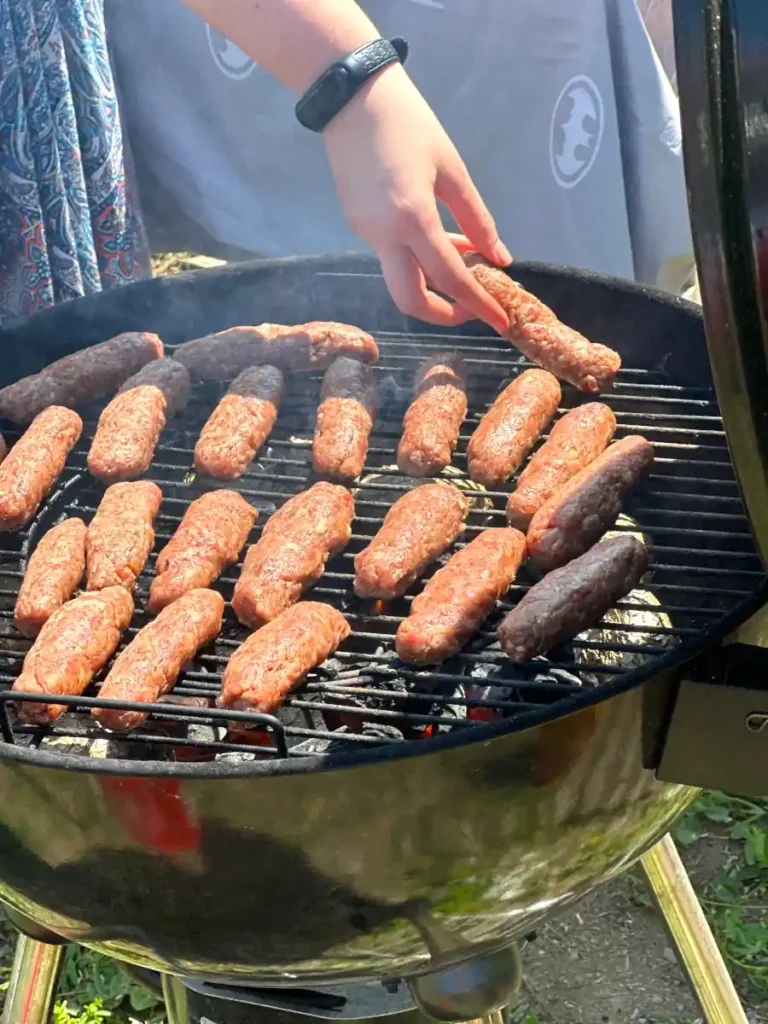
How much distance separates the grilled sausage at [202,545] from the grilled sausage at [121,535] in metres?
0.06

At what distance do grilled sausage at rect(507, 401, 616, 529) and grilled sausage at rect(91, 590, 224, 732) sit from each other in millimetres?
762

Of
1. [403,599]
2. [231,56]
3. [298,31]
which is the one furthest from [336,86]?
[231,56]

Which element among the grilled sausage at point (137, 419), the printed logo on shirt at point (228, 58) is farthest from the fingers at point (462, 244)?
the printed logo on shirt at point (228, 58)

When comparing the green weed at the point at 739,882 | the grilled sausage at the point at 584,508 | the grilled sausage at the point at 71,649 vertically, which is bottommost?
the green weed at the point at 739,882

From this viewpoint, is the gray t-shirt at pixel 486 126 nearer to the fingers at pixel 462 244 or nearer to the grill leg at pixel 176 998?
the fingers at pixel 462 244

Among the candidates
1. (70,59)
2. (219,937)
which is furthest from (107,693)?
(70,59)

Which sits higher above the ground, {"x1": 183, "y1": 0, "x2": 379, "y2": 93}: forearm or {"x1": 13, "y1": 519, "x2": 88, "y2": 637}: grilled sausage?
{"x1": 183, "y1": 0, "x2": 379, "y2": 93}: forearm

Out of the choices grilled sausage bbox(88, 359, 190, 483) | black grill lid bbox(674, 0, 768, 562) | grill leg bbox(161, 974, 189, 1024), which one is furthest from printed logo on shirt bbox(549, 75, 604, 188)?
grill leg bbox(161, 974, 189, 1024)

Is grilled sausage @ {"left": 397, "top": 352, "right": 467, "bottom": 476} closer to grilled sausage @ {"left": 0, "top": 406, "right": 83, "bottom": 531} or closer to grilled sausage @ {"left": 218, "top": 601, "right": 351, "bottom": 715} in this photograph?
grilled sausage @ {"left": 218, "top": 601, "right": 351, "bottom": 715}

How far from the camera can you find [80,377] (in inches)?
117

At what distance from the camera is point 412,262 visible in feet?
8.93

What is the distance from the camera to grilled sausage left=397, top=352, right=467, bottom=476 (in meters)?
2.68

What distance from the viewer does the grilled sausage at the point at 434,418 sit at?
8.79 ft

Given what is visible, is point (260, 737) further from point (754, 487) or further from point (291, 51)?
point (291, 51)
